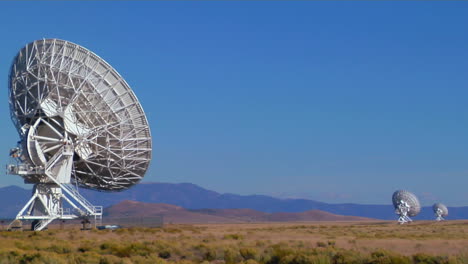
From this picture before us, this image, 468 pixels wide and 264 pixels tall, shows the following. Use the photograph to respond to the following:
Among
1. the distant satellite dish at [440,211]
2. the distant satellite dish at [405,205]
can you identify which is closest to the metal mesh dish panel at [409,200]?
the distant satellite dish at [405,205]

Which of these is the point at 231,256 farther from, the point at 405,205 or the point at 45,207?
the point at 405,205

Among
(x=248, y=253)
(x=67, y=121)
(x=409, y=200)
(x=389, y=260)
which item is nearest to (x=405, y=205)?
(x=409, y=200)

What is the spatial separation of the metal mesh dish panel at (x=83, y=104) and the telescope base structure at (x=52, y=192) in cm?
153

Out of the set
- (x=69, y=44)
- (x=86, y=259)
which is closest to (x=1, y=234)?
(x=69, y=44)

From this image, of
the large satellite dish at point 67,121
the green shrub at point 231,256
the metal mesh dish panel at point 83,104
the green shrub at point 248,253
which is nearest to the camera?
the green shrub at point 231,256

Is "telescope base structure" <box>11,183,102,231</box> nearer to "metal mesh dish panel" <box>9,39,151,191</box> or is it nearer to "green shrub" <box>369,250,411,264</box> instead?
"metal mesh dish panel" <box>9,39,151,191</box>

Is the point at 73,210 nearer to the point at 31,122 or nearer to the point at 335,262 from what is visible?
the point at 31,122

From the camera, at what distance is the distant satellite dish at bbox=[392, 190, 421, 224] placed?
114 meters

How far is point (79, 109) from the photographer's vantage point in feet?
176

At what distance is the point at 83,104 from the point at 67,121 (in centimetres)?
208

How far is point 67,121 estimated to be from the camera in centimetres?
5322

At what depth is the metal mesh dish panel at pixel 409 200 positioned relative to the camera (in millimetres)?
114688

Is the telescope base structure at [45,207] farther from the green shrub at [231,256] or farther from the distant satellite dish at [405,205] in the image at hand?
the distant satellite dish at [405,205]

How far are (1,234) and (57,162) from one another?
27.2ft
